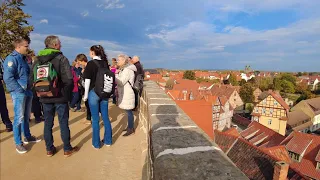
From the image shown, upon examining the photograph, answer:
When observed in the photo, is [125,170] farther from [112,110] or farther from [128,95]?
[112,110]

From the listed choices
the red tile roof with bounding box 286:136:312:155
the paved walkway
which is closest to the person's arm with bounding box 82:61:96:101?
the paved walkway

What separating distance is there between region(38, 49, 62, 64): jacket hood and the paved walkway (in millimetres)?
1515

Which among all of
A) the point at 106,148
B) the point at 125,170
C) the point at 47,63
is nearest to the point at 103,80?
the point at 47,63

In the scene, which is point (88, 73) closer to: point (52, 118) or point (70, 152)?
point (52, 118)

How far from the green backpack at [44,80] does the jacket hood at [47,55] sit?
59mm

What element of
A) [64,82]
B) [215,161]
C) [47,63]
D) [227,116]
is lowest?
[227,116]

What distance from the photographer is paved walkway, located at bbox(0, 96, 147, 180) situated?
2.66 m

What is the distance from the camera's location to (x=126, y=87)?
391 centimetres

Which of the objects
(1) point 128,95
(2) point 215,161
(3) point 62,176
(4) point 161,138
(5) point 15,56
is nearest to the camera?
(2) point 215,161

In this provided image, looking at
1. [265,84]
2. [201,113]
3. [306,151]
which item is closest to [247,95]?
[265,84]

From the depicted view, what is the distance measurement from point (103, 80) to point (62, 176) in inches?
58.9

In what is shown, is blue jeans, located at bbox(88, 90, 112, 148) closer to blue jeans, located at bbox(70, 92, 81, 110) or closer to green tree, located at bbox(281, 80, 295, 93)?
blue jeans, located at bbox(70, 92, 81, 110)

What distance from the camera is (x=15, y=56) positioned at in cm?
321

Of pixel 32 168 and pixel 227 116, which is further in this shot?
pixel 227 116
